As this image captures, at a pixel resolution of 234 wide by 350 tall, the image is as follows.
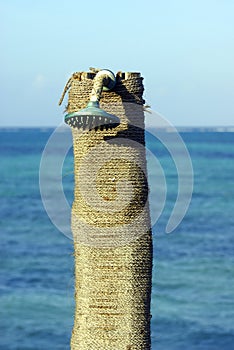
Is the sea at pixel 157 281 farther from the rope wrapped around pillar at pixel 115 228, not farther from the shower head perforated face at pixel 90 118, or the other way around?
the shower head perforated face at pixel 90 118

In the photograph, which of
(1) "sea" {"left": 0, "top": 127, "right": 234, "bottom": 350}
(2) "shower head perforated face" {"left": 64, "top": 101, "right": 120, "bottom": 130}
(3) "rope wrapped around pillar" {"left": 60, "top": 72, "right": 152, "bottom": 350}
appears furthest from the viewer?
(1) "sea" {"left": 0, "top": 127, "right": 234, "bottom": 350}

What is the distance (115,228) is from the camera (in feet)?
18.9

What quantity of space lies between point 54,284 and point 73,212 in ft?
59.8

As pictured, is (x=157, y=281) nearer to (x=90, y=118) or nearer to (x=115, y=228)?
(x=115, y=228)

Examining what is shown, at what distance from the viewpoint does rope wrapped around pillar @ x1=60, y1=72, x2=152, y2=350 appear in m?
5.72

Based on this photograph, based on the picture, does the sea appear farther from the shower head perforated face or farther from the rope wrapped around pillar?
the shower head perforated face

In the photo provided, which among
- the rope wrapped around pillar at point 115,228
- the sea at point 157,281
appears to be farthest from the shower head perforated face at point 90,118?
the sea at point 157,281

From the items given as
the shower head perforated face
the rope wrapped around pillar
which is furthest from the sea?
the shower head perforated face

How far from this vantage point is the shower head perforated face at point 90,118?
5.27 meters

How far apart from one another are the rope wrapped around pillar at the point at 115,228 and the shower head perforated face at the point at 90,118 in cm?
28

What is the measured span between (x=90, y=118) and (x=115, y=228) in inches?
29.4

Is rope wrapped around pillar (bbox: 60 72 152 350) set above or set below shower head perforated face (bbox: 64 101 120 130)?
below

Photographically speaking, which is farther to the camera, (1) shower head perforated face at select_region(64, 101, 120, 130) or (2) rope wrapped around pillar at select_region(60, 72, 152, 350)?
(2) rope wrapped around pillar at select_region(60, 72, 152, 350)

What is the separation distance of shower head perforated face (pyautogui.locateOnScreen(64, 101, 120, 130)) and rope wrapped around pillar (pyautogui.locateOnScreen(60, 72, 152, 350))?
0.92 feet
